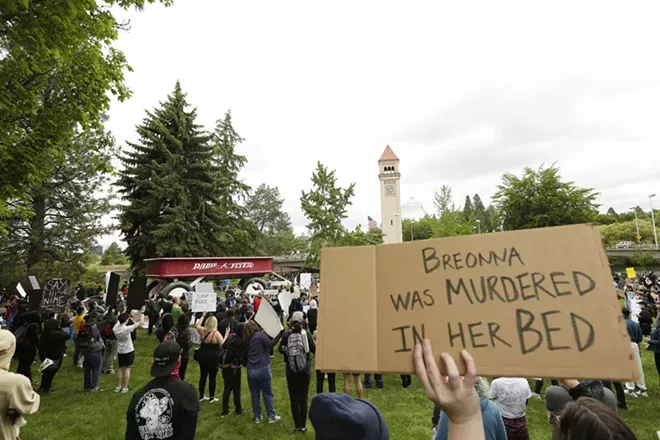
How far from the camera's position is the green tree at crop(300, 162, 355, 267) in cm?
2941

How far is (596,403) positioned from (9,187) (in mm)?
10926

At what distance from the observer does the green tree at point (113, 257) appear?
7019 centimetres

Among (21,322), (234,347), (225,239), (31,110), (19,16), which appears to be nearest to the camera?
(19,16)

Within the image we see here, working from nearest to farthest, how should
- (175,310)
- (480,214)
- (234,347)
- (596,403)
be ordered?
(596,403) → (234,347) → (175,310) → (480,214)

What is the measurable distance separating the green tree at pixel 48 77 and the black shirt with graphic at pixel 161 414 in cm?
691

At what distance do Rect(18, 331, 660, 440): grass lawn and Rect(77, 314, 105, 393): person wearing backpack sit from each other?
10.5 inches

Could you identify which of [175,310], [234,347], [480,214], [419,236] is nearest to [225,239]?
[175,310]

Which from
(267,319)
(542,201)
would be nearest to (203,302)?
(267,319)

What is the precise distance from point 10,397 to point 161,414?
1.44 meters

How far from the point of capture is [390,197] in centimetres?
6425

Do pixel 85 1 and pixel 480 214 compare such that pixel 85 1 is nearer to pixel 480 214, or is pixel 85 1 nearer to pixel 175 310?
pixel 175 310

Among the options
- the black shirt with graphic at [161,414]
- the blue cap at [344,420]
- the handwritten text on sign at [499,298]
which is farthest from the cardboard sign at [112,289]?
the handwritten text on sign at [499,298]

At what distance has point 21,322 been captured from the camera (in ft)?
31.7

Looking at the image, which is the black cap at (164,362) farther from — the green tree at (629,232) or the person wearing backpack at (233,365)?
the green tree at (629,232)
